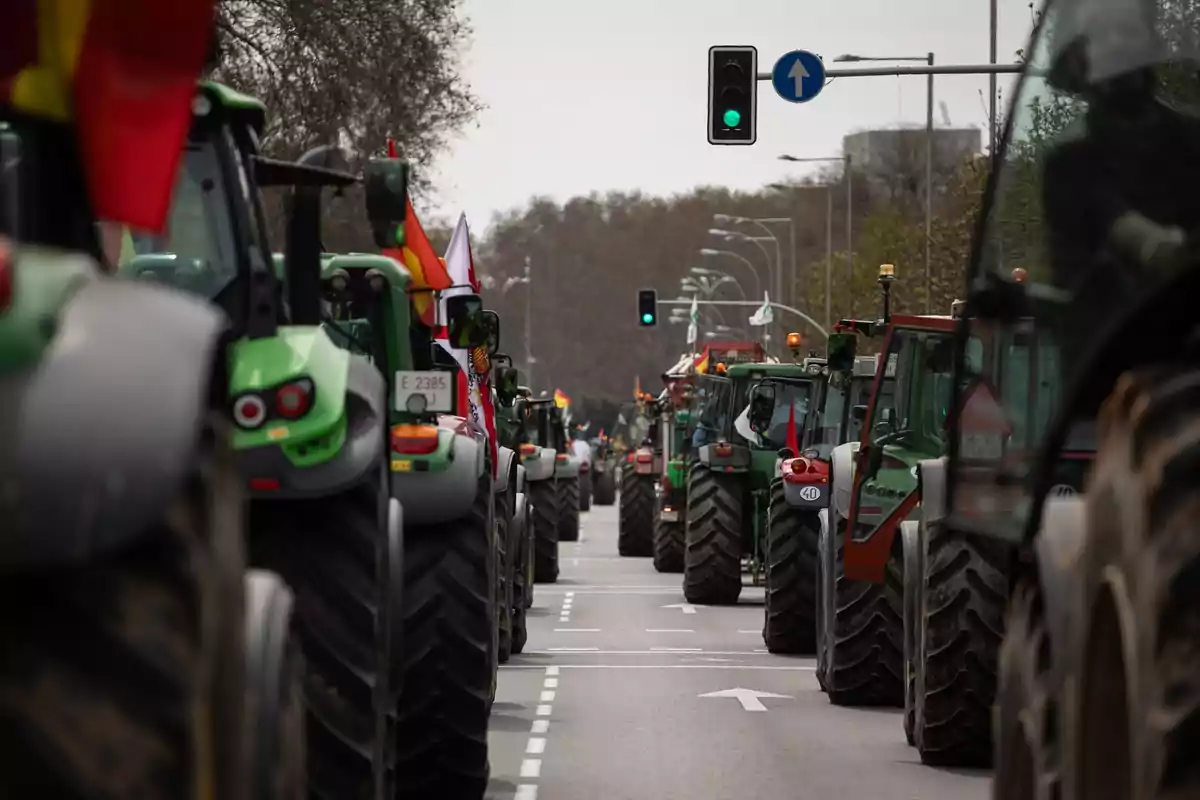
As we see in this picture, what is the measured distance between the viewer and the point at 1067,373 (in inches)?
239

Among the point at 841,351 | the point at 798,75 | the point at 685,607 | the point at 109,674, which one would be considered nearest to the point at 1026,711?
the point at 109,674

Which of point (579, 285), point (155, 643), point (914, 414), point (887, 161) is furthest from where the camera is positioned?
point (579, 285)

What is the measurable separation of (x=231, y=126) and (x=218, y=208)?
296 mm

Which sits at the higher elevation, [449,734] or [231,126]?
[231,126]

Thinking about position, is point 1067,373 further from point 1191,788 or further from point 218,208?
point 218,208

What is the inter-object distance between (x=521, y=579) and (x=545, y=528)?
Answer: 1122 centimetres

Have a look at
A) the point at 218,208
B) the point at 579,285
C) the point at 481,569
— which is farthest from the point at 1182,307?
the point at 579,285

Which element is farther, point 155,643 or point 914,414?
point 914,414

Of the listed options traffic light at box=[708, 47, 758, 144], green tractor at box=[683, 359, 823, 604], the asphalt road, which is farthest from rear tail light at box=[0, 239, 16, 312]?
traffic light at box=[708, 47, 758, 144]

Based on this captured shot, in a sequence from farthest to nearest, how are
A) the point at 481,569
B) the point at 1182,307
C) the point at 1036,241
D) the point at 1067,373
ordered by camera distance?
1. the point at 481,569
2. the point at 1036,241
3. the point at 1067,373
4. the point at 1182,307

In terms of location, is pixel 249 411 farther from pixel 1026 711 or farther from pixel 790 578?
pixel 790 578

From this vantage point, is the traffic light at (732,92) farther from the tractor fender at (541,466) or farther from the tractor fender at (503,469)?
the tractor fender at (503,469)

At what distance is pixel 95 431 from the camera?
12.7ft

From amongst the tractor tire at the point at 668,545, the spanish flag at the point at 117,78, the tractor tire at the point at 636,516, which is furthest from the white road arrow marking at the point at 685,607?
the spanish flag at the point at 117,78
